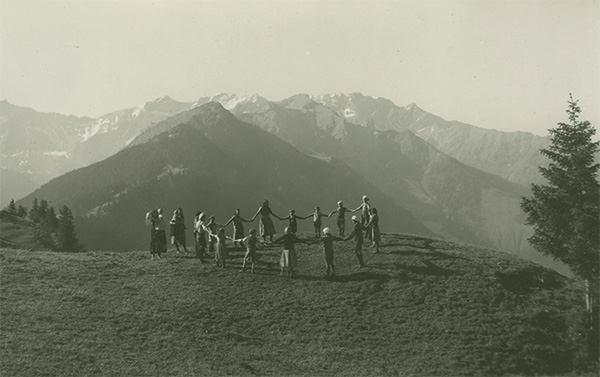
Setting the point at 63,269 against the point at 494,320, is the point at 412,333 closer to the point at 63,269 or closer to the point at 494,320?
the point at 494,320

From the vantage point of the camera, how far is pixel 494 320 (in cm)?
2320

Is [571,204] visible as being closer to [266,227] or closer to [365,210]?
[365,210]

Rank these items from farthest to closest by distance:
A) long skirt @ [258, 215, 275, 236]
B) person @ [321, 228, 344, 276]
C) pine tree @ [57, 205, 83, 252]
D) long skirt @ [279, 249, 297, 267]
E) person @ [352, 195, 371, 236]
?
pine tree @ [57, 205, 83, 252], long skirt @ [258, 215, 275, 236], person @ [352, 195, 371, 236], long skirt @ [279, 249, 297, 267], person @ [321, 228, 344, 276]

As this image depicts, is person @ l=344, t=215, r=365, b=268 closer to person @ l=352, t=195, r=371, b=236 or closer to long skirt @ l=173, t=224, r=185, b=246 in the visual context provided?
person @ l=352, t=195, r=371, b=236

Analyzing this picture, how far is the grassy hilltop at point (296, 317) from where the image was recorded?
19891mm

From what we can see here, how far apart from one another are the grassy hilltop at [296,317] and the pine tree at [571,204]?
22.2 ft

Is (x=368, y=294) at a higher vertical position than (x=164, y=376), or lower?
higher

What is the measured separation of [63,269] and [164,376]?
608 inches

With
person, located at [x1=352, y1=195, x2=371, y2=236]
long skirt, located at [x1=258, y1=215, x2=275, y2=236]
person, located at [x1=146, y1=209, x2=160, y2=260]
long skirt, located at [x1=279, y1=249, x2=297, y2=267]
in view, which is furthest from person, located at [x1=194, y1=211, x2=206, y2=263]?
person, located at [x1=352, y1=195, x2=371, y2=236]

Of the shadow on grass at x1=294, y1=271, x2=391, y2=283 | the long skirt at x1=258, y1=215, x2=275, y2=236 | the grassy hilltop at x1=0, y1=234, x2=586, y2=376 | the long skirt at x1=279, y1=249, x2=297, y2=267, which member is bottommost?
the grassy hilltop at x1=0, y1=234, x2=586, y2=376

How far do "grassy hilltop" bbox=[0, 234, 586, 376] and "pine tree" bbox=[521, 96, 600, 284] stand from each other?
22.2ft

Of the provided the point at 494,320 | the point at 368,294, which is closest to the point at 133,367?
the point at 368,294

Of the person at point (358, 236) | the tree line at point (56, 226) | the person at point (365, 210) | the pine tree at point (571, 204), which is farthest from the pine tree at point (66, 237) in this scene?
the pine tree at point (571, 204)

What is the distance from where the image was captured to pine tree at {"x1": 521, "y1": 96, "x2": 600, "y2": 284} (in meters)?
33.0
